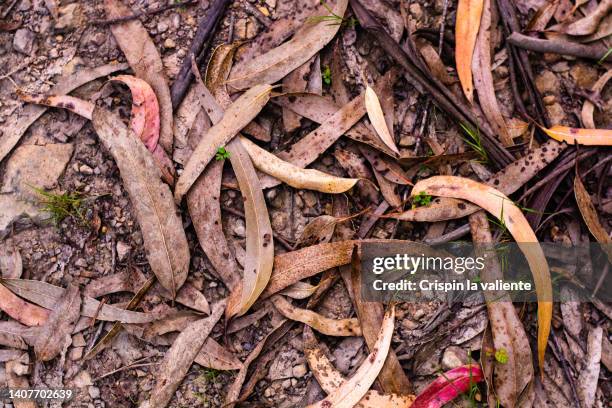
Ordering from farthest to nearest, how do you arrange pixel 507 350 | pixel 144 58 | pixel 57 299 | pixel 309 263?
pixel 144 58 → pixel 57 299 → pixel 309 263 → pixel 507 350

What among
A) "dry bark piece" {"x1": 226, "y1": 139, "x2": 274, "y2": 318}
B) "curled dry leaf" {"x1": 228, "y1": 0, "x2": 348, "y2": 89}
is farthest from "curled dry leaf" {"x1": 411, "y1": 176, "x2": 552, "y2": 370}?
"curled dry leaf" {"x1": 228, "y1": 0, "x2": 348, "y2": 89}

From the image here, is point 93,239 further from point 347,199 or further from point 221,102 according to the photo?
point 347,199

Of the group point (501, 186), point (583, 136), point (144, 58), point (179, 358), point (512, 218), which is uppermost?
point (144, 58)

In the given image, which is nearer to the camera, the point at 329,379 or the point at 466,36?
the point at 329,379

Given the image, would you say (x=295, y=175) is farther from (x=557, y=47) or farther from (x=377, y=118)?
(x=557, y=47)

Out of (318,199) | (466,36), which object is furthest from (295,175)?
(466,36)
